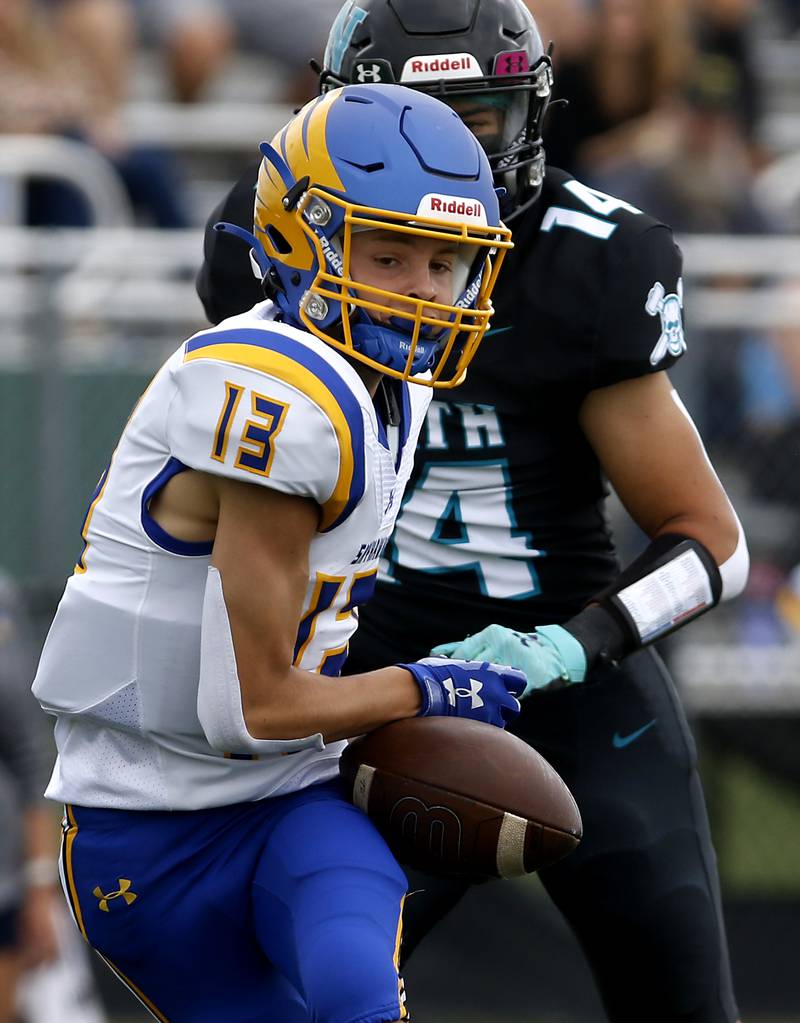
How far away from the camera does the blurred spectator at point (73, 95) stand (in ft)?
21.7

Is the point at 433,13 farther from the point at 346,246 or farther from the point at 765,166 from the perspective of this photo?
the point at 765,166

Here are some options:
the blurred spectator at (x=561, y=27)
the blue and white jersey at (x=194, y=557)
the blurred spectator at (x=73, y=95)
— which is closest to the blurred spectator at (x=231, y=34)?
the blurred spectator at (x=73, y=95)

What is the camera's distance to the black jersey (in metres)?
3.11

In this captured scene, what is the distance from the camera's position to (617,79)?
6.89 meters

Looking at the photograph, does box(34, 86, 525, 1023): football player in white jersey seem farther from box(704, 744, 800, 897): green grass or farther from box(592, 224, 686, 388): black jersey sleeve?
box(704, 744, 800, 897): green grass

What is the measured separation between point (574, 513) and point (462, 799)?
81cm

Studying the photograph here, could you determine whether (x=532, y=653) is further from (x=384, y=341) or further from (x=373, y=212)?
(x=373, y=212)

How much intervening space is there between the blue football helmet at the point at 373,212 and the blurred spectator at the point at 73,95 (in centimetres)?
385

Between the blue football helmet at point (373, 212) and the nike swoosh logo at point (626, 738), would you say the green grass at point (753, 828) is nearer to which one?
the nike swoosh logo at point (626, 738)

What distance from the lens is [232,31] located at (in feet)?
26.0

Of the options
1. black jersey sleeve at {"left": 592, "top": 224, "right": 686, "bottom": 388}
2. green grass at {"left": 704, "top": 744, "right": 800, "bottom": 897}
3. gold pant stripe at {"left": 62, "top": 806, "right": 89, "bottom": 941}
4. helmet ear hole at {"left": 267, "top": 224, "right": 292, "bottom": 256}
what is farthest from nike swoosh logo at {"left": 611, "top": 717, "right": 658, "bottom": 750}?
green grass at {"left": 704, "top": 744, "right": 800, "bottom": 897}

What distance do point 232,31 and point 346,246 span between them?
18.4ft

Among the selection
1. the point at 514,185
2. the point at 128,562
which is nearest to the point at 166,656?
the point at 128,562

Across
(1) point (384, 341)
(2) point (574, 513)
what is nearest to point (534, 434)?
(2) point (574, 513)
